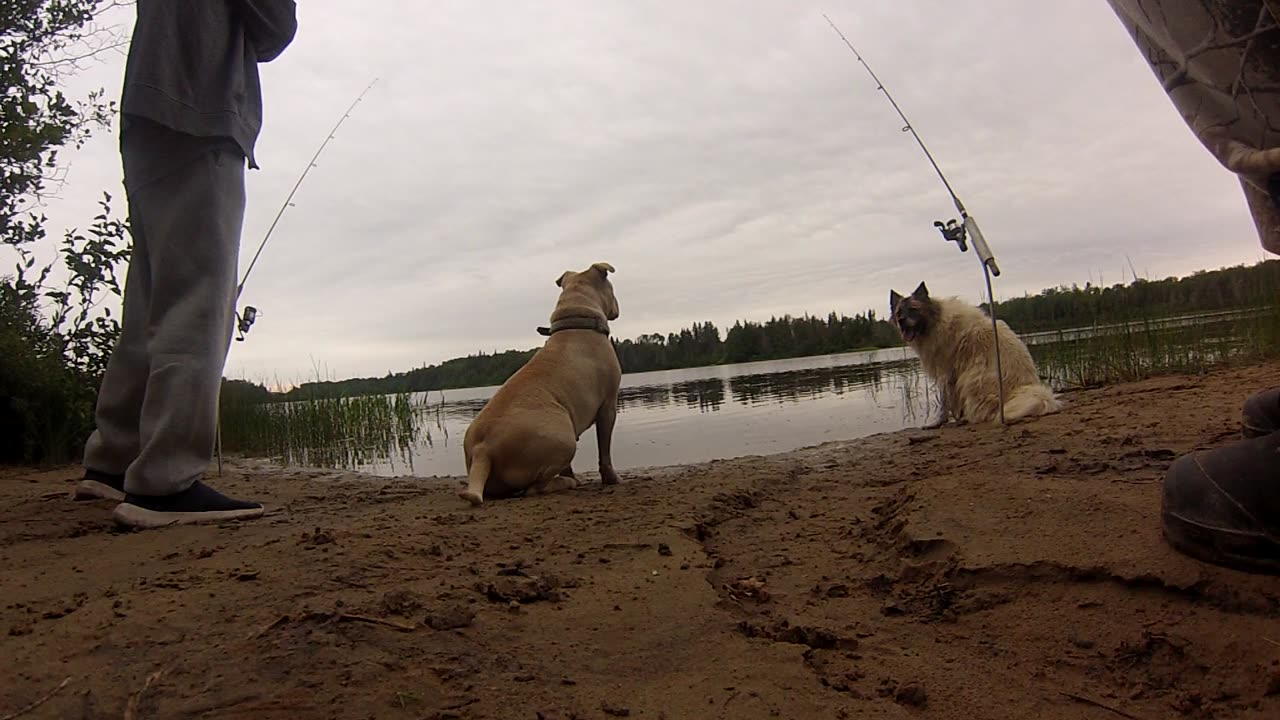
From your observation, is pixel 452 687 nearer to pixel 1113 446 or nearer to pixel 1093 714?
pixel 1093 714

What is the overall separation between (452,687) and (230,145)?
3.01m

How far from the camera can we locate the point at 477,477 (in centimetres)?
405

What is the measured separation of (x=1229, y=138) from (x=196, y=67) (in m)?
3.96

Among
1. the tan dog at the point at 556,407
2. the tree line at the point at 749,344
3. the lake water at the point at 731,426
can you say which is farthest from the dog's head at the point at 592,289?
the tree line at the point at 749,344

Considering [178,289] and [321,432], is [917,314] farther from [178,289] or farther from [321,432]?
[321,432]

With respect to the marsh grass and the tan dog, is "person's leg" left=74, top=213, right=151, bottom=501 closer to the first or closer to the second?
the tan dog

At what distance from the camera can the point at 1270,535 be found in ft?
5.43

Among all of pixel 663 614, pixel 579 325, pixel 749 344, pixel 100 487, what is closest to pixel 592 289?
pixel 579 325

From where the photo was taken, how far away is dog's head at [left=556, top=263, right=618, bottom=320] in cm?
538

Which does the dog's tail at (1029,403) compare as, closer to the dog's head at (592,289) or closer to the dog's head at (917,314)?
the dog's head at (917,314)

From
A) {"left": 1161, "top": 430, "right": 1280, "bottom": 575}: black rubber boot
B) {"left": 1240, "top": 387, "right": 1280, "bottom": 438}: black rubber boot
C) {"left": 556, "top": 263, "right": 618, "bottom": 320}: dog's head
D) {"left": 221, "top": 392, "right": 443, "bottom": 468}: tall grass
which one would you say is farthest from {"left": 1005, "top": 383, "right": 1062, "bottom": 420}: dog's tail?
{"left": 221, "top": 392, "right": 443, "bottom": 468}: tall grass

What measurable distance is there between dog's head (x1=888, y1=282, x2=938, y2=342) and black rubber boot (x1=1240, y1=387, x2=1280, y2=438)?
19.4 feet

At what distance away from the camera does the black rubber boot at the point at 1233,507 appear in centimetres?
166

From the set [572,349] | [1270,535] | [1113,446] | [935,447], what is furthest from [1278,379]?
[572,349]
